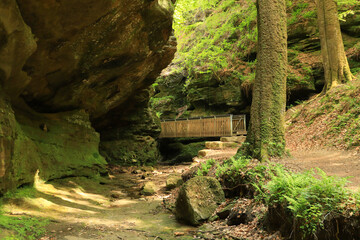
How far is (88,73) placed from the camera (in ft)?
33.9

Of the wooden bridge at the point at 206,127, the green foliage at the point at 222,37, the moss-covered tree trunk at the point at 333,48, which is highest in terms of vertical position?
the green foliage at the point at 222,37

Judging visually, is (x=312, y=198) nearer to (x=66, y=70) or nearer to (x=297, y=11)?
(x=66, y=70)

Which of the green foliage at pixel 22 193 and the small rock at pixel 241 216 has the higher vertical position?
the green foliage at pixel 22 193

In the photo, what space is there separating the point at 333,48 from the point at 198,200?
40.0ft

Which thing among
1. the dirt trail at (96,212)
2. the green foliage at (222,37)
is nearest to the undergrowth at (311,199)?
the dirt trail at (96,212)

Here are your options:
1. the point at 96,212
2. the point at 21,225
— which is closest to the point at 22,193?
the point at 21,225

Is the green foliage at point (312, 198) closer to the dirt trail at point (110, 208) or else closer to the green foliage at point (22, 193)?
the dirt trail at point (110, 208)

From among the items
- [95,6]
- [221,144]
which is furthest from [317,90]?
[95,6]

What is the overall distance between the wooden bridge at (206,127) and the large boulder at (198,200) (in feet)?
39.5

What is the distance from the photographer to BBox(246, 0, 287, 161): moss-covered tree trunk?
7344 mm

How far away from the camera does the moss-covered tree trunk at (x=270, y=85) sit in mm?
7344

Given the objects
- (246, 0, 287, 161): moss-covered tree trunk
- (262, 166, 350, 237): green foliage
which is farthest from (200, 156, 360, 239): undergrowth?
(246, 0, 287, 161): moss-covered tree trunk

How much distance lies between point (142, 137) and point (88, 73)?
9.08 m

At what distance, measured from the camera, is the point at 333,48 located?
44.6 feet
